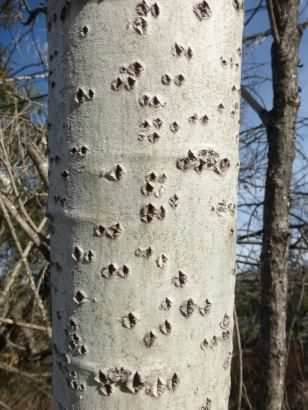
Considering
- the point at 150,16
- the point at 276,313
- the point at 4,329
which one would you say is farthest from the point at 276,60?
the point at 4,329

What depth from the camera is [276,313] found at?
116 centimetres

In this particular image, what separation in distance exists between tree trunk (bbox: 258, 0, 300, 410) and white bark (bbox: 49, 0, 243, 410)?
0.70 meters

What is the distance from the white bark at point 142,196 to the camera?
469 millimetres

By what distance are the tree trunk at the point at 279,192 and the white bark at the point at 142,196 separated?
0.70 meters

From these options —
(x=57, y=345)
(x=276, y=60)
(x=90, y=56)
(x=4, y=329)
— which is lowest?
(x=4, y=329)

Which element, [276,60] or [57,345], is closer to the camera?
[57,345]

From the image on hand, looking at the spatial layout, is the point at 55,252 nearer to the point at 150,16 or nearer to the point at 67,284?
the point at 67,284

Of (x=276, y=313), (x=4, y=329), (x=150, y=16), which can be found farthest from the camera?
(x=4, y=329)

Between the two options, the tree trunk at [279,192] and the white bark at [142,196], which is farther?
the tree trunk at [279,192]

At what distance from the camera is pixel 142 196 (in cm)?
47

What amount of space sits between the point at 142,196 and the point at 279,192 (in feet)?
2.56

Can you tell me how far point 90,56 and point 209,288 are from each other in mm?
305

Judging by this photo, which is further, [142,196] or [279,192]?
[279,192]

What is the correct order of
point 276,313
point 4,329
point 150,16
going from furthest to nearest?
point 4,329 < point 276,313 < point 150,16
